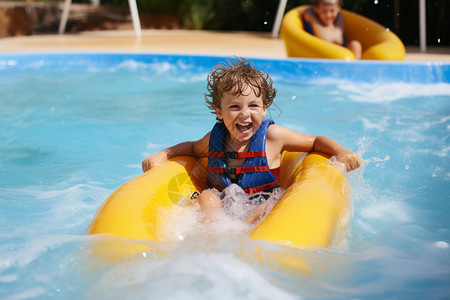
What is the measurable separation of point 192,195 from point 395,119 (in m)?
2.98

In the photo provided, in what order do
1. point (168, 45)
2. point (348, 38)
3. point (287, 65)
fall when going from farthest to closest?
point (168, 45) → point (348, 38) → point (287, 65)

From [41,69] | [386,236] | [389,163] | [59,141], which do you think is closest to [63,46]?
[41,69]

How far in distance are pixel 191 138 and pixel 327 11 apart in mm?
3087

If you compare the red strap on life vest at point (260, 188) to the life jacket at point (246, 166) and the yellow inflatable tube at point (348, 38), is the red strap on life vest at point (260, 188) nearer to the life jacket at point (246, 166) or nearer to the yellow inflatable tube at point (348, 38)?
the life jacket at point (246, 166)

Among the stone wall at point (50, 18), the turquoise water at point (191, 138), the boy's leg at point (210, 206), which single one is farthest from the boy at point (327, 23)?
the stone wall at point (50, 18)

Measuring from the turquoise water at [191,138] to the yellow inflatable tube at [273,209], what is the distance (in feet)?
0.23

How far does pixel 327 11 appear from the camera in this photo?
656 centimetres

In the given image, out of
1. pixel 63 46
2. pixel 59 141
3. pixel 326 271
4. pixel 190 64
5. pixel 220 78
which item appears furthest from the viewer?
pixel 63 46

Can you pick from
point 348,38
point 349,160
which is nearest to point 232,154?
point 349,160

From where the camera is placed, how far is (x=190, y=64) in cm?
683

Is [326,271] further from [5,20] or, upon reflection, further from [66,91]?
[5,20]

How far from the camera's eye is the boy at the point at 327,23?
6543mm

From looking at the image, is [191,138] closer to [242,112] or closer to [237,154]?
[237,154]

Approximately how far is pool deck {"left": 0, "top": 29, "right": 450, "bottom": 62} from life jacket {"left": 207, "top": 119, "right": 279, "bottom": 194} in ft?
14.9
